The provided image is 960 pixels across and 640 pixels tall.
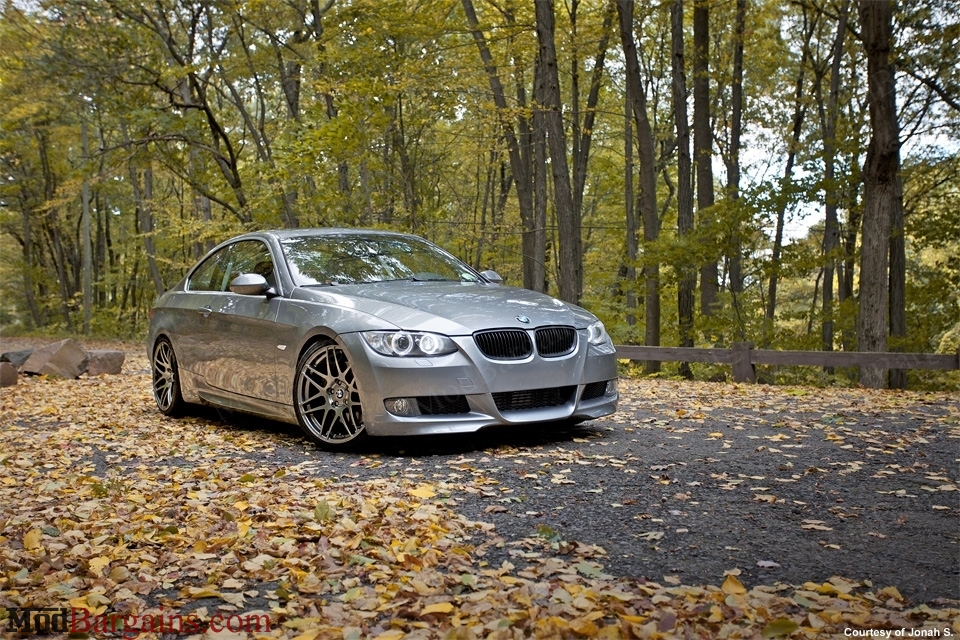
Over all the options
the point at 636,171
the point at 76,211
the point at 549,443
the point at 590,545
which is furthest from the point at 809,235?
the point at 76,211

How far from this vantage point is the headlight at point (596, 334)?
21.8 feet

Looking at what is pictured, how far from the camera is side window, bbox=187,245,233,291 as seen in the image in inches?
320

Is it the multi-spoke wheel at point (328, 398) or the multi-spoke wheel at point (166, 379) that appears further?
the multi-spoke wheel at point (166, 379)

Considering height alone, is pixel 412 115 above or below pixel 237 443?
above

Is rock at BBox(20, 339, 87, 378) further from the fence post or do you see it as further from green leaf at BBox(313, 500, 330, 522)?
green leaf at BBox(313, 500, 330, 522)

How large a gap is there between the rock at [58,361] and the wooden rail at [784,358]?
847 cm

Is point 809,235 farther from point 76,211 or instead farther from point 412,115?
point 76,211

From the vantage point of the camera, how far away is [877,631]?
2826mm

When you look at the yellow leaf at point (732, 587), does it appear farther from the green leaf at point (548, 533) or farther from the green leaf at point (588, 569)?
the green leaf at point (548, 533)

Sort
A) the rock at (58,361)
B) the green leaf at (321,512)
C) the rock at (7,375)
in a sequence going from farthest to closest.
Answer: the rock at (58,361), the rock at (7,375), the green leaf at (321,512)

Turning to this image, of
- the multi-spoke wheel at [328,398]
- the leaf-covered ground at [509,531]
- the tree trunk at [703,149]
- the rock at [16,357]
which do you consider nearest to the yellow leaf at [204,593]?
the leaf-covered ground at [509,531]

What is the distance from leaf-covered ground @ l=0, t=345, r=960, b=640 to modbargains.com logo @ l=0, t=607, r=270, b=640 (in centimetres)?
5

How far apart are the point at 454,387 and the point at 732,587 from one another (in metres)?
2.91

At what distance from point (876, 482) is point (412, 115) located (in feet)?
55.7
